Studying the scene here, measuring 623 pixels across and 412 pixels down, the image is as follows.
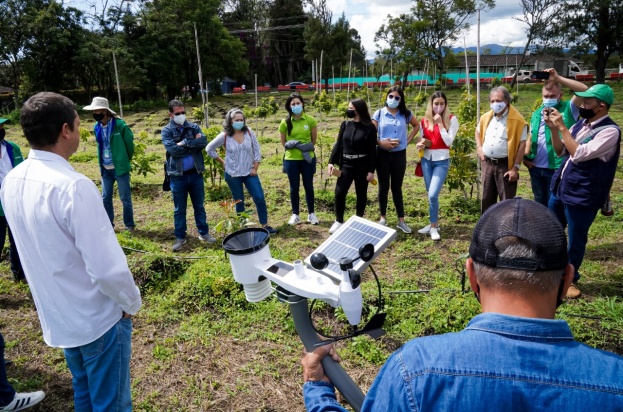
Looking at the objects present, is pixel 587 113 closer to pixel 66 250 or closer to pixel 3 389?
pixel 66 250

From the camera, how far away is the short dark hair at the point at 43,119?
1809 millimetres

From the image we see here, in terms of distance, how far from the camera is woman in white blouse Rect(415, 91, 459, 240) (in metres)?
4.81

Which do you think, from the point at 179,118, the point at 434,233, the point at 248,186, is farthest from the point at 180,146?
the point at 434,233

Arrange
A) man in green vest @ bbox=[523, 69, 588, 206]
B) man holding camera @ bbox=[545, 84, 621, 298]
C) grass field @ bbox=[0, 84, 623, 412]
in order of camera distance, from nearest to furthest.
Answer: grass field @ bbox=[0, 84, 623, 412] < man holding camera @ bbox=[545, 84, 621, 298] < man in green vest @ bbox=[523, 69, 588, 206]

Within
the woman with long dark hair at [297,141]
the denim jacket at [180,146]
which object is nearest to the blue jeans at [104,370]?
the denim jacket at [180,146]

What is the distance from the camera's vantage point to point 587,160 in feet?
10.8

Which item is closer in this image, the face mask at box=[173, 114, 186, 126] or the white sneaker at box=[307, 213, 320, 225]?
the face mask at box=[173, 114, 186, 126]

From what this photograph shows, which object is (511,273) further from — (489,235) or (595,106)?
(595,106)

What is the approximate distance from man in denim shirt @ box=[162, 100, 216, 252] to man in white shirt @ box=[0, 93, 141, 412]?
283 cm

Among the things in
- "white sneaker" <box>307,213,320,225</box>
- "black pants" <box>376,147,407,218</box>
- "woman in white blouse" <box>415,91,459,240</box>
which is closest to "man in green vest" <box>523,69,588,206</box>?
"woman in white blouse" <box>415,91,459,240</box>

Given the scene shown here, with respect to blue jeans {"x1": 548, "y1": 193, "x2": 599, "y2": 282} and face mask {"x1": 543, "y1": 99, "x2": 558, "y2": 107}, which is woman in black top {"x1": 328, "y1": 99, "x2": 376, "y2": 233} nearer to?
face mask {"x1": 543, "y1": 99, "x2": 558, "y2": 107}

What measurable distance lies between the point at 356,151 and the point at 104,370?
3477 millimetres

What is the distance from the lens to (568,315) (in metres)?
3.32

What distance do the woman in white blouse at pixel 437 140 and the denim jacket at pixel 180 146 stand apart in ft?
7.76
